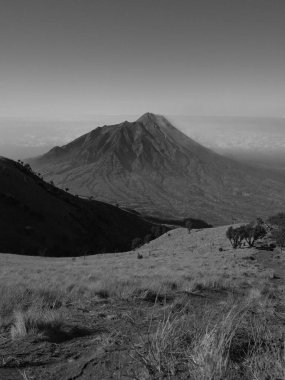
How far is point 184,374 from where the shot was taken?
453 cm

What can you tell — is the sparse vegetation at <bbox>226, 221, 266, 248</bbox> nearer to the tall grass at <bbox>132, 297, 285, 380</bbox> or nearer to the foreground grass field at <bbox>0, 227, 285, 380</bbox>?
the foreground grass field at <bbox>0, 227, 285, 380</bbox>

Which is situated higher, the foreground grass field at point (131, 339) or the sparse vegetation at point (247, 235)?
the foreground grass field at point (131, 339)

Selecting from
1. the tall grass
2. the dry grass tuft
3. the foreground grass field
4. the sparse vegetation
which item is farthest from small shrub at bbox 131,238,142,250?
the tall grass

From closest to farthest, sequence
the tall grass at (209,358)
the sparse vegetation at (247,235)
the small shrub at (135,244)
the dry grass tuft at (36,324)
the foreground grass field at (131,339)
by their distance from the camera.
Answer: the tall grass at (209,358)
the foreground grass field at (131,339)
the dry grass tuft at (36,324)
the sparse vegetation at (247,235)
the small shrub at (135,244)

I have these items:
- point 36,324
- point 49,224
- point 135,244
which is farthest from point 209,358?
point 49,224

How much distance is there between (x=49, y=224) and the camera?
99875mm

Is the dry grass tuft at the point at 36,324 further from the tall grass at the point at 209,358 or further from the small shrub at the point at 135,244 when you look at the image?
the small shrub at the point at 135,244

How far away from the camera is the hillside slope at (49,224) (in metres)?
87.5

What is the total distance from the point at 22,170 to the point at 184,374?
13889cm

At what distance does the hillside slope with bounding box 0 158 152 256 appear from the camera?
87.5 metres

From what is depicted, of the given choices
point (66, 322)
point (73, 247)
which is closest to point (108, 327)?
point (66, 322)

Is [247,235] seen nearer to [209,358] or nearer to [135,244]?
[135,244]

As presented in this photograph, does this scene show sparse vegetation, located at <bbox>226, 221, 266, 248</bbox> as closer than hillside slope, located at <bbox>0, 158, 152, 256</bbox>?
Yes

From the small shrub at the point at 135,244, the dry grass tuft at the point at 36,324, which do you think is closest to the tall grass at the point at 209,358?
the dry grass tuft at the point at 36,324
